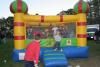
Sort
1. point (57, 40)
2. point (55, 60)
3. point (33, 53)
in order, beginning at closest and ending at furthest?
point (33, 53)
point (55, 60)
point (57, 40)

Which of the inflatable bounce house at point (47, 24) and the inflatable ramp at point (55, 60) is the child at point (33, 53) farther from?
the inflatable bounce house at point (47, 24)

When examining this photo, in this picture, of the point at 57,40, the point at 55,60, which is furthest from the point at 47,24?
the point at 55,60

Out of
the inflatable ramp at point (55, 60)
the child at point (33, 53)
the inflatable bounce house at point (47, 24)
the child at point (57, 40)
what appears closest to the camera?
the child at point (33, 53)

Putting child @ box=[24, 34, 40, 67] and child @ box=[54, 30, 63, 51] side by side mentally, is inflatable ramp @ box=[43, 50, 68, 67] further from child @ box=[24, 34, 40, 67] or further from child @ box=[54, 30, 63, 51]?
child @ box=[24, 34, 40, 67]

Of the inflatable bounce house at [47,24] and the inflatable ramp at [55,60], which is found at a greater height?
the inflatable bounce house at [47,24]

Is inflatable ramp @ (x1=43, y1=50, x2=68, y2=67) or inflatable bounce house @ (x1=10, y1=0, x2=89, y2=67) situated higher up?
inflatable bounce house @ (x1=10, y1=0, x2=89, y2=67)

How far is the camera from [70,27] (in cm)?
1948

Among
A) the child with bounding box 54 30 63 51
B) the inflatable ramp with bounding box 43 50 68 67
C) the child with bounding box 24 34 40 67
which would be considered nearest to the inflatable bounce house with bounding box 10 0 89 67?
the child with bounding box 54 30 63 51

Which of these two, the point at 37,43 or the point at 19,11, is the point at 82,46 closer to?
the point at 19,11

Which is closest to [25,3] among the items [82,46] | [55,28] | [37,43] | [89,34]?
[55,28]

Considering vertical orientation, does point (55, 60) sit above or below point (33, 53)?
below

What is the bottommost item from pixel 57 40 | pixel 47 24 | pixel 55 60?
pixel 55 60

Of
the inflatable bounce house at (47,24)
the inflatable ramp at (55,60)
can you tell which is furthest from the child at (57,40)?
the inflatable ramp at (55,60)

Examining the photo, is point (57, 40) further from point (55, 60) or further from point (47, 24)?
point (55, 60)
